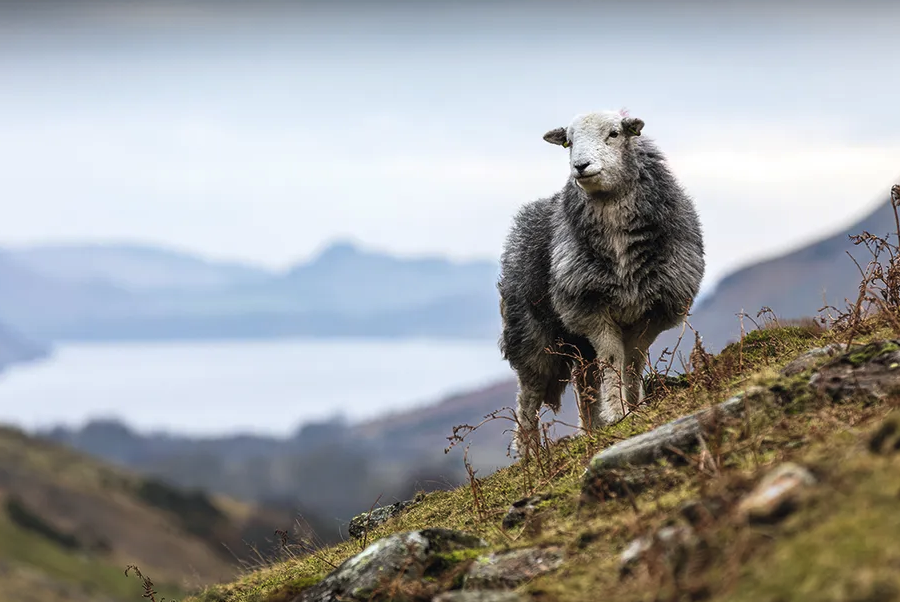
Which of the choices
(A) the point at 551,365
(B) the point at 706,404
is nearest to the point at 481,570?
(B) the point at 706,404

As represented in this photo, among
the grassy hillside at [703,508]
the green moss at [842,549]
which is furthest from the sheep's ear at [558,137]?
the green moss at [842,549]

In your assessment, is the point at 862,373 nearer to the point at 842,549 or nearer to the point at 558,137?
the point at 842,549

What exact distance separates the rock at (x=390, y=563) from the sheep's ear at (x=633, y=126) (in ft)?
20.8

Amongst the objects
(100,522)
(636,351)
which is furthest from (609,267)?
(100,522)

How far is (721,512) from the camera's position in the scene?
5207mm

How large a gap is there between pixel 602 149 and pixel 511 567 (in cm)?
642

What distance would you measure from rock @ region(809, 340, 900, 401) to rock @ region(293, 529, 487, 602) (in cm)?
261

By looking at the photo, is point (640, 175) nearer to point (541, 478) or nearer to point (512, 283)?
point (512, 283)

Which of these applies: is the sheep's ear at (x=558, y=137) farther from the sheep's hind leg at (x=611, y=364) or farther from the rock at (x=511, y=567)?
the rock at (x=511, y=567)

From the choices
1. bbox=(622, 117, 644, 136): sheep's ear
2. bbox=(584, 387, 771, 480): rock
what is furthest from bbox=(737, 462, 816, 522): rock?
bbox=(622, 117, 644, 136): sheep's ear

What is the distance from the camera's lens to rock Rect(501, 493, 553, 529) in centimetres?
769

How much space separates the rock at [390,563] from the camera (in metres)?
6.63

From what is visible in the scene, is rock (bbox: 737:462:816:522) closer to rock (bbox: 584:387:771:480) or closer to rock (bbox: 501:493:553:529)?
rock (bbox: 584:387:771:480)

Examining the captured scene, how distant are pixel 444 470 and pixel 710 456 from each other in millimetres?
5306
